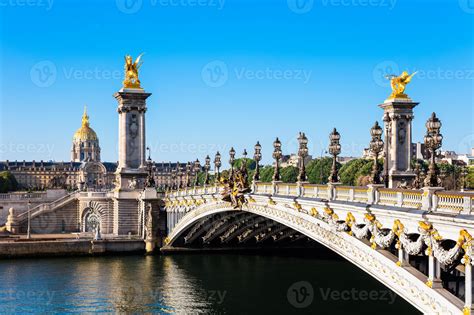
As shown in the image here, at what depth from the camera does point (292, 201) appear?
121 feet

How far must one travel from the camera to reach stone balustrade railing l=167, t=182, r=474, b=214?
70.5 feet

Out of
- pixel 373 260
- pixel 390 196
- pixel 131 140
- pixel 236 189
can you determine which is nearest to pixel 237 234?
pixel 236 189

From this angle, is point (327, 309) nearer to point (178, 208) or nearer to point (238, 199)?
point (238, 199)

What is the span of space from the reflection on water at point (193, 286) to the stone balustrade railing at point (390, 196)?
6.37 meters

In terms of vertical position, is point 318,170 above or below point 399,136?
below

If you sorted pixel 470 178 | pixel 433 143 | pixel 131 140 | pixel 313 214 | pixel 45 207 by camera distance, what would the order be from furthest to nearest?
pixel 470 178, pixel 45 207, pixel 131 140, pixel 313 214, pixel 433 143

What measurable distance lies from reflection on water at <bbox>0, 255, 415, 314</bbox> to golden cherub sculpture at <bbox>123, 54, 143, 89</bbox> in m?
21.8

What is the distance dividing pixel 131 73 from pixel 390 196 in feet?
189

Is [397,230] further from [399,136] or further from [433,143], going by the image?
[399,136]

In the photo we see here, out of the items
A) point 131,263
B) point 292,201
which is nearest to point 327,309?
point 292,201

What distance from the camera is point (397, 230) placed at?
24.6 m

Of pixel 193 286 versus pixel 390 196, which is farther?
pixel 193 286

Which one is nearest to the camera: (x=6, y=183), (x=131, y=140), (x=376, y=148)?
(x=376, y=148)

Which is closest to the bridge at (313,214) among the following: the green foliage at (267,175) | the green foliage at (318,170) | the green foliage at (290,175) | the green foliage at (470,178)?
the green foliage at (470,178)
